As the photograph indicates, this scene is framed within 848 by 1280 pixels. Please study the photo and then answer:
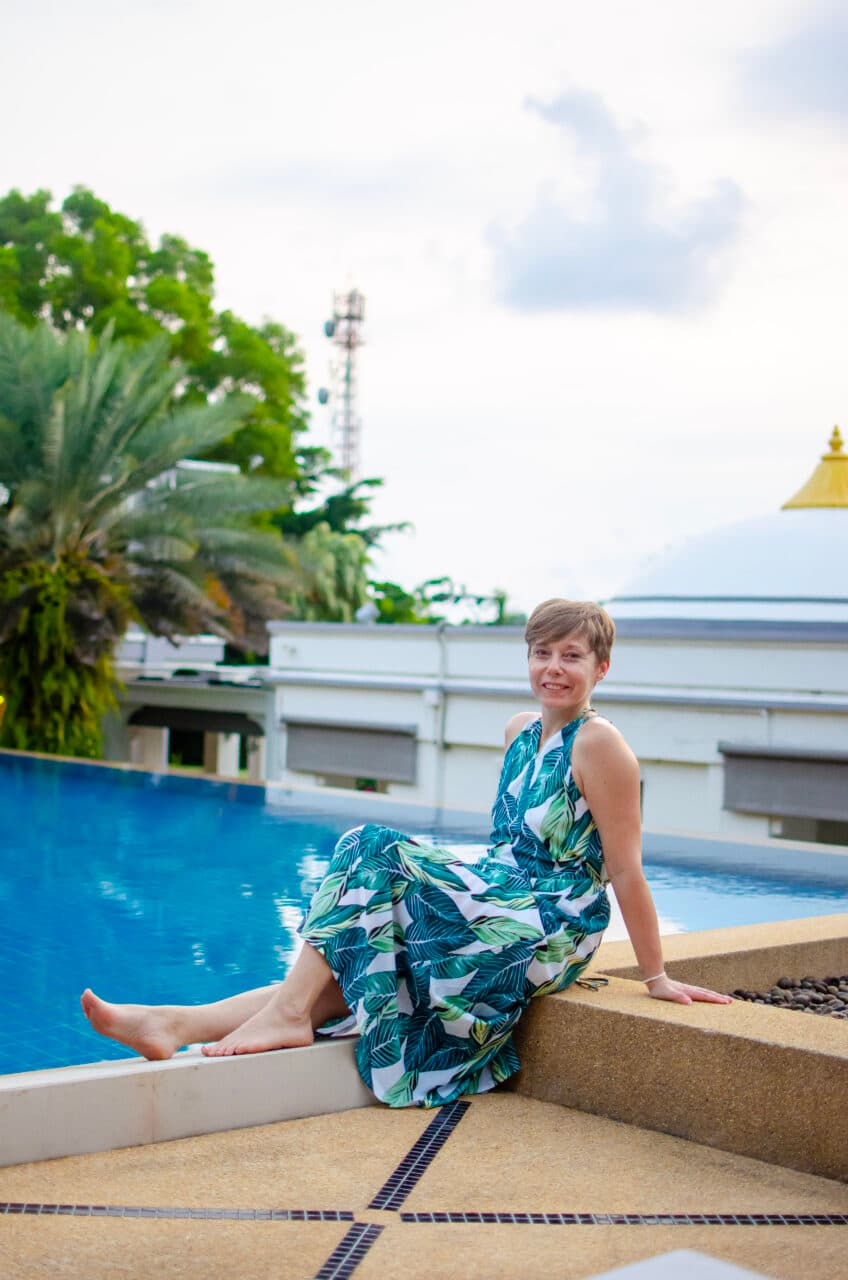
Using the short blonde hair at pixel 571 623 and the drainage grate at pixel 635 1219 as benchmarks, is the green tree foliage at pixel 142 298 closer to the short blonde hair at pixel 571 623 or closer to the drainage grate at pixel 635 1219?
the short blonde hair at pixel 571 623

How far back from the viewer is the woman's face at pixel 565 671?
3.61m

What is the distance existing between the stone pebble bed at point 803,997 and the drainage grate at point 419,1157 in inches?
48.0

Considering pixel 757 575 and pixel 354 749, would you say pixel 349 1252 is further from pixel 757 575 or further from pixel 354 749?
pixel 354 749

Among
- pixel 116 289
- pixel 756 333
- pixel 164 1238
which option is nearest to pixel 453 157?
pixel 756 333

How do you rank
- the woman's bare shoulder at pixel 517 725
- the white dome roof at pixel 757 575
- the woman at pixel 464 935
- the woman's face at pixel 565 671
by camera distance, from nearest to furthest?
1. the woman at pixel 464 935
2. the woman's face at pixel 565 671
3. the woman's bare shoulder at pixel 517 725
4. the white dome roof at pixel 757 575

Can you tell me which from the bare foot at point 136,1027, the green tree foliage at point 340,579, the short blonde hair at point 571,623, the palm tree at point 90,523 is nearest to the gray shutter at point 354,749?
the palm tree at point 90,523

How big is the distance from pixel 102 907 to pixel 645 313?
30.1ft

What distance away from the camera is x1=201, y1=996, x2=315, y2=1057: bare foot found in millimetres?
3311

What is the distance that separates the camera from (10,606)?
17.9 m

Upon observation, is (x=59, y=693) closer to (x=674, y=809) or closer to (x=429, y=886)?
(x=674, y=809)

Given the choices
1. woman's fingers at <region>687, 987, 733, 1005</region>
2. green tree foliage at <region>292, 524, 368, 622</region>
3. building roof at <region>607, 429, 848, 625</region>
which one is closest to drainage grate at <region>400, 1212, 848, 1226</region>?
woman's fingers at <region>687, 987, 733, 1005</region>

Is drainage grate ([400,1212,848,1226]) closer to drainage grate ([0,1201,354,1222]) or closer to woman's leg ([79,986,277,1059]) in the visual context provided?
drainage grate ([0,1201,354,1222])

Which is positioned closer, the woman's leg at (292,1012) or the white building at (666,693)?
the woman's leg at (292,1012)

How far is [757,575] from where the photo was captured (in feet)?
64.2
